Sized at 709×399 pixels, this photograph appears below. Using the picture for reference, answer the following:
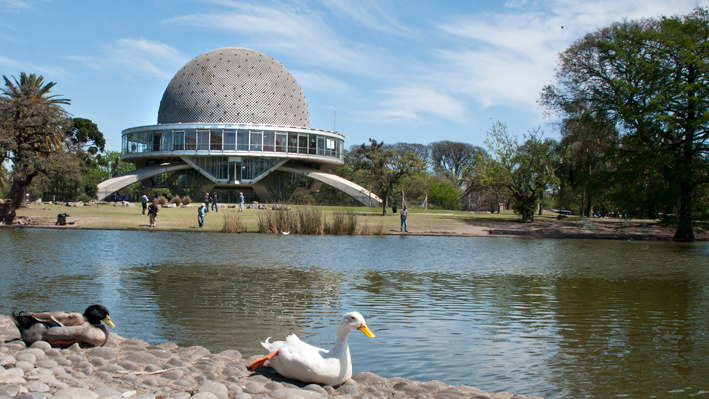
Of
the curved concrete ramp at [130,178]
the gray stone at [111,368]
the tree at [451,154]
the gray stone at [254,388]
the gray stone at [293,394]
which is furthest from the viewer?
the tree at [451,154]

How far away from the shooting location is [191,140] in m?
58.3

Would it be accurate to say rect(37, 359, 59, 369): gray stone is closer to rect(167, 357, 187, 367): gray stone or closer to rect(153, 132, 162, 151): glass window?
rect(167, 357, 187, 367): gray stone

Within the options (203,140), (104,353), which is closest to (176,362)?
(104,353)

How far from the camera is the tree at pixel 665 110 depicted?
24.2 meters

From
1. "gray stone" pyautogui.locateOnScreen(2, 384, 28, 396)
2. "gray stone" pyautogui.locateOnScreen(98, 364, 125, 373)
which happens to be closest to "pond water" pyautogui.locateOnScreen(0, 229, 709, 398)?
"gray stone" pyautogui.locateOnScreen(98, 364, 125, 373)

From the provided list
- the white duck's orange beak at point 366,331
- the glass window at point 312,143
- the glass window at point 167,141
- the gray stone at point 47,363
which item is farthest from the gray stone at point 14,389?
the glass window at point 167,141

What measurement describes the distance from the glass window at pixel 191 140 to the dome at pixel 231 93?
334 centimetres

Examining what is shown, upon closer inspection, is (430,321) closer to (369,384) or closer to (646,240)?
(369,384)

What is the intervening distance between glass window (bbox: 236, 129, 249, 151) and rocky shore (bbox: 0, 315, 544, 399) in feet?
177

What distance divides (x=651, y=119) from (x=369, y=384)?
2503 centimetres

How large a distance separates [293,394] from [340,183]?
177 feet

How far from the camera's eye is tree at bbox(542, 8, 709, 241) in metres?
24.2

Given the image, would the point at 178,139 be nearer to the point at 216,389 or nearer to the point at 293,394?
the point at 216,389

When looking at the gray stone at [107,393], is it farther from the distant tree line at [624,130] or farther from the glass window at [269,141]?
the glass window at [269,141]
